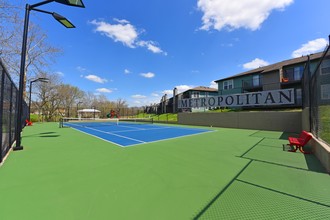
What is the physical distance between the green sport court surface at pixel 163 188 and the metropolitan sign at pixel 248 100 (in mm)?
12501

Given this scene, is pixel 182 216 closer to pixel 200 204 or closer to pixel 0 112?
pixel 200 204

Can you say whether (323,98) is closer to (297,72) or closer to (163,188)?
(163,188)

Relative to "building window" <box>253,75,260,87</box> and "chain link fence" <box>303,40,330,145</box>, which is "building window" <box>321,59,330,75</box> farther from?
"building window" <box>253,75,260,87</box>

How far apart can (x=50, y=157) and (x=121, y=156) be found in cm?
221

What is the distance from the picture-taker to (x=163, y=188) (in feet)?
11.0

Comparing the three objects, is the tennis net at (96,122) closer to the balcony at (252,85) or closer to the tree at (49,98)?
the tree at (49,98)

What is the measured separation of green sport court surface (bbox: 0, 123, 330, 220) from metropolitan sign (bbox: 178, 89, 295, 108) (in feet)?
41.0

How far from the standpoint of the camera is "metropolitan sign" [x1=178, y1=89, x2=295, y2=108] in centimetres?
1581

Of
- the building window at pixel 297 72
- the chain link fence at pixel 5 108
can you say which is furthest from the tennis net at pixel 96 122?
the building window at pixel 297 72

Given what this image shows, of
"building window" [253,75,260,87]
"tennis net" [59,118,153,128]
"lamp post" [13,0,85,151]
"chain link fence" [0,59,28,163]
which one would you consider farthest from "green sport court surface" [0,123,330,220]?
"building window" [253,75,260,87]

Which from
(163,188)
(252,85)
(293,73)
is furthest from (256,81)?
(163,188)

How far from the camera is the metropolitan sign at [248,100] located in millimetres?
15806

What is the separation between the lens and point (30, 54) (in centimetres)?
2562

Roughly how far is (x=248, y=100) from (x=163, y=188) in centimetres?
1724
